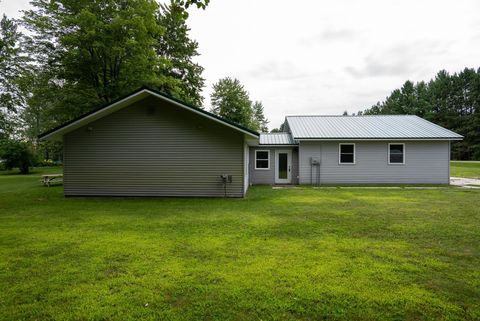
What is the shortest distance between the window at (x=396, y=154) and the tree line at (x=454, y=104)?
3854 cm

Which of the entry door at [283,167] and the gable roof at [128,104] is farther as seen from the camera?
the entry door at [283,167]

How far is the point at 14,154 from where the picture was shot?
26.0m

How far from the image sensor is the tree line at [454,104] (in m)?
44.6

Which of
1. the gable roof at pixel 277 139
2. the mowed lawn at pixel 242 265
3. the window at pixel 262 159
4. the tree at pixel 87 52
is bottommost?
the mowed lawn at pixel 242 265

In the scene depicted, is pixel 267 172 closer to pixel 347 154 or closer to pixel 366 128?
pixel 347 154

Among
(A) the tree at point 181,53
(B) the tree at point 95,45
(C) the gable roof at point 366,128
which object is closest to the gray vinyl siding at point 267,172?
(C) the gable roof at point 366,128

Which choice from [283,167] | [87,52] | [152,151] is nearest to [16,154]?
[87,52]

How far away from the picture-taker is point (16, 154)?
26094 mm

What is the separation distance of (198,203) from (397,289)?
24.3 ft

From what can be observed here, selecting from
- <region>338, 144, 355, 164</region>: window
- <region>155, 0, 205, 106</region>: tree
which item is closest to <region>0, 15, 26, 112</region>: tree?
<region>155, 0, 205, 106</region>: tree

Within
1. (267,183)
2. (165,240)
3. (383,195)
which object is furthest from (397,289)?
(267,183)

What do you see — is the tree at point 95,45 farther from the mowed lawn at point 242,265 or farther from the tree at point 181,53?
the mowed lawn at point 242,265

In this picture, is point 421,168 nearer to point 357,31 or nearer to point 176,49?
point 357,31

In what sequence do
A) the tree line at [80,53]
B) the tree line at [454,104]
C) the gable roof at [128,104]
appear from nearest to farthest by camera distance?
the gable roof at [128,104]
the tree line at [80,53]
the tree line at [454,104]
